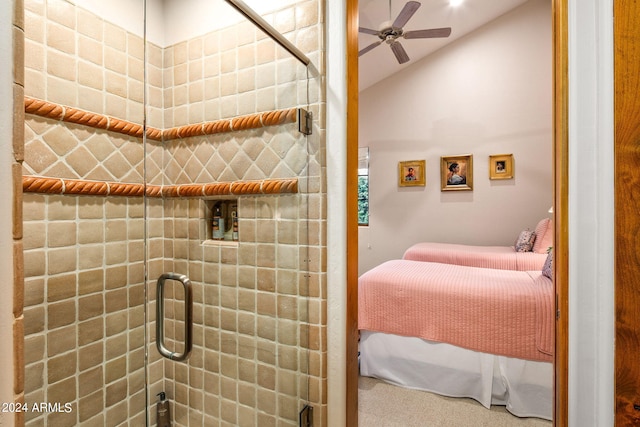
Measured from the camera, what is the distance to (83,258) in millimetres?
1252

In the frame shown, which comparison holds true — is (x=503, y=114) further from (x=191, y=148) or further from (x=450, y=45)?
(x=191, y=148)

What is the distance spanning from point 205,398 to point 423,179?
4.31m

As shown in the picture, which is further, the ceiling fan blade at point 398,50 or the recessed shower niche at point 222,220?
the ceiling fan blade at point 398,50

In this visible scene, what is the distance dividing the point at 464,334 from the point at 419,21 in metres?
3.59

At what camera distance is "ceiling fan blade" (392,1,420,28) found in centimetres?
254

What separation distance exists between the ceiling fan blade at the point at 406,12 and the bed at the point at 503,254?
2479mm

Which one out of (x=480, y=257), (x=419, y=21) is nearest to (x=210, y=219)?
(x=480, y=257)

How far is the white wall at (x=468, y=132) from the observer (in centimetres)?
416

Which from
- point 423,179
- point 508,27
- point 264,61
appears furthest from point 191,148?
point 508,27

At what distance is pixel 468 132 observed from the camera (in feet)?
15.0

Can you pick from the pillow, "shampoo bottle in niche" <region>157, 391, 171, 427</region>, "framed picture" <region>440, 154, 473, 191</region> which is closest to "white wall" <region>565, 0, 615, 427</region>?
"shampoo bottle in niche" <region>157, 391, 171, 427</region>

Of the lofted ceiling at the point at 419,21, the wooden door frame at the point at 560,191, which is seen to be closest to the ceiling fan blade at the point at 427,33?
the lofted ceiling at the point at 419,21

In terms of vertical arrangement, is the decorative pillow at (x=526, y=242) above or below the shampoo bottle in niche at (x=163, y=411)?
above

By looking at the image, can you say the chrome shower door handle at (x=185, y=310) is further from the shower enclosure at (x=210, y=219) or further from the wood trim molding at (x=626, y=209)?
the wood trim molding at (x=626, y=209)
